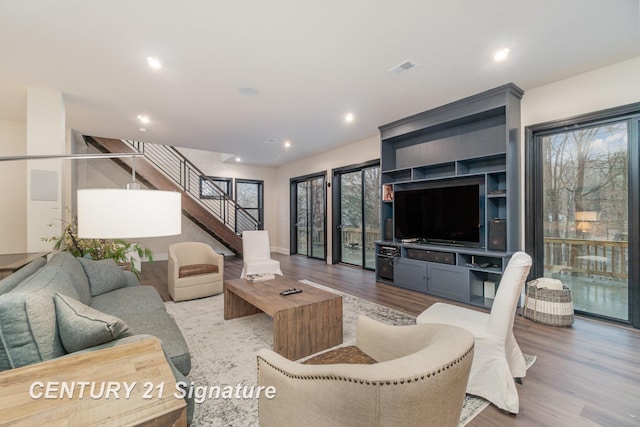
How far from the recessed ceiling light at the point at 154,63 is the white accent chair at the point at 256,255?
2.80 m

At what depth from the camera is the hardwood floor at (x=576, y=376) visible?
1719mm

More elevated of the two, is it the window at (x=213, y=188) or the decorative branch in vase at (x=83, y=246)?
the window at (x=213, y=188)

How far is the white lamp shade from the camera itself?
119 cm

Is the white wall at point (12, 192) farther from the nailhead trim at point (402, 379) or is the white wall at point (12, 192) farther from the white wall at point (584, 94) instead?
the white wall at point (584, 94)

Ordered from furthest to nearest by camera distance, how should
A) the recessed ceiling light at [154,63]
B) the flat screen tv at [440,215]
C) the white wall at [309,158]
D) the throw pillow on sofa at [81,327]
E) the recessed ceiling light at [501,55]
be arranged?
1. the flat screen tv at [440,215]
2. the white wall at [309,158]
3. the recessed ceiling light at [154,63]
4. the recessed ceiling light at [501,55]
5. the throw pillow on sofa at [81,327]

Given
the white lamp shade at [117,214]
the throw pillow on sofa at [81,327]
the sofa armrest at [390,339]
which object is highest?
the white lamp shade at [117,214]

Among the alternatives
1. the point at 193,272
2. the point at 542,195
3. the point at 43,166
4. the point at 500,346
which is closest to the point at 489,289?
the point at 542,195

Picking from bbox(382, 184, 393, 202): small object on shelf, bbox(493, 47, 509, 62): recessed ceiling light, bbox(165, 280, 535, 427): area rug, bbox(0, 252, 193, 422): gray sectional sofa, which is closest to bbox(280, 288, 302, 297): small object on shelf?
bbox(165, 280, 535, 427): area rug

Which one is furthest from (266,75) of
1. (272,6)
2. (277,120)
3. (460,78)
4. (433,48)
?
(460,78)

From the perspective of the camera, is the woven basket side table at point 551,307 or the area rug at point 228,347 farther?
the woven basket side table at point 551,307

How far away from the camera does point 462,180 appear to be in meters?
4.26

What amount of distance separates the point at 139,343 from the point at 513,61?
12.9 feet

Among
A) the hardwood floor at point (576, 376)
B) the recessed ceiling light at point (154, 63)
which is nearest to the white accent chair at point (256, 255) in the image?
the hardwood floor at point (576, 376)

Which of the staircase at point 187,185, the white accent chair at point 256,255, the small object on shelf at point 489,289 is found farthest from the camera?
the staircase at point 187,185
